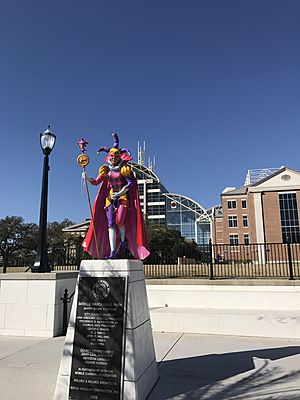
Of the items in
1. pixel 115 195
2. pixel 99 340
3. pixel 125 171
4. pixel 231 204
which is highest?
pixel 231 204

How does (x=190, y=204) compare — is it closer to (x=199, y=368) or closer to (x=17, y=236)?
(x=17, y=236)

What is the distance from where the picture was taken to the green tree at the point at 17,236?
53781mm

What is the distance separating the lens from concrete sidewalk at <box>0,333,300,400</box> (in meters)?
4.39

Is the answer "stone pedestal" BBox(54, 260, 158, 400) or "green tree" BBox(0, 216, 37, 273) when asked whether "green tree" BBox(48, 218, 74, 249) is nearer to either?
"green tree" BBox(0, 216, 37, 273)

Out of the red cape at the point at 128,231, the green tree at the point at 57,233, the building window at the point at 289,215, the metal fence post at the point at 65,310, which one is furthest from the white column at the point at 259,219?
the red cape at the point at 128,231

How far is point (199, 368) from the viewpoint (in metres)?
5.53

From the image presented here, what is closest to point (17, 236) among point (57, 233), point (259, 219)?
point (57, 233)

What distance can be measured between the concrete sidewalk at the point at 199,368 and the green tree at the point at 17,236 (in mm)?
49465

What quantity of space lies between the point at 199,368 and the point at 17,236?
55.1m

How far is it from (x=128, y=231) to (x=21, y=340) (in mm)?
4311

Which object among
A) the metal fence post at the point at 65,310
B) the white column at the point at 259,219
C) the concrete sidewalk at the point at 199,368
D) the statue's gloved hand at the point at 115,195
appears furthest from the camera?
the white column at the point at 259,219

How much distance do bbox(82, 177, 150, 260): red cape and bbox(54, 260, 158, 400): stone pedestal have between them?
2.39 ft

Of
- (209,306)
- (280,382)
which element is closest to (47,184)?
(209,306)

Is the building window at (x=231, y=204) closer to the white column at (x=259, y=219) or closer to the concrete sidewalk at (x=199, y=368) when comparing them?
the white column at (x=259, y=219)
